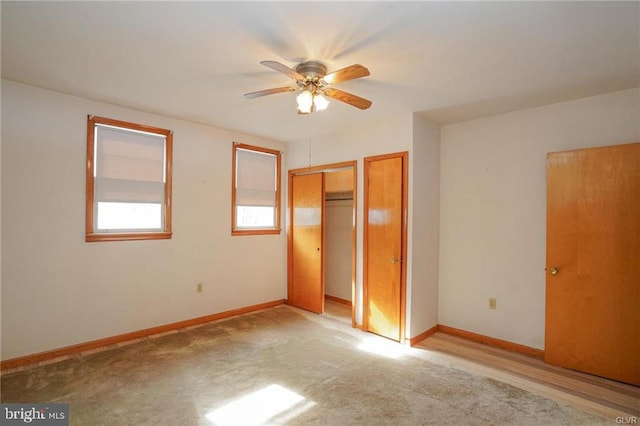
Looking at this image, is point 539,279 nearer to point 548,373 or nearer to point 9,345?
point 548,373

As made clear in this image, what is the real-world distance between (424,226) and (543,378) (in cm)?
175

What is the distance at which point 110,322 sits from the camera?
330 centimetres

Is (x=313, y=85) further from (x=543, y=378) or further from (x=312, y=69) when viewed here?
(x=543, y=378)

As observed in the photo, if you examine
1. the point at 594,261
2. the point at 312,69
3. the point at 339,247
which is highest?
the point at 312,69

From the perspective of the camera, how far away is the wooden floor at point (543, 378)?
2320 mm

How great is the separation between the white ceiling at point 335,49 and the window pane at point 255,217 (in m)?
1.74

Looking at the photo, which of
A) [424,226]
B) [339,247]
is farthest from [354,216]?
[339,247]

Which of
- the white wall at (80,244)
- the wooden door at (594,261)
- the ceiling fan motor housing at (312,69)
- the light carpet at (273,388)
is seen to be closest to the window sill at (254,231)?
the white wall at (80,244)

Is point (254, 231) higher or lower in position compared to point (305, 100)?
lower

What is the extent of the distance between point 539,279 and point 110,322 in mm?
4545

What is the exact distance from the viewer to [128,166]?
3.43 meters

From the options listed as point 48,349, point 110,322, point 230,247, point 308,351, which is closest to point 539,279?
point 308,351

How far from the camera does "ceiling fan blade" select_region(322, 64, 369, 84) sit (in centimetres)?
197

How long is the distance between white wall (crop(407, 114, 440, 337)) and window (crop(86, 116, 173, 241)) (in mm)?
2912
